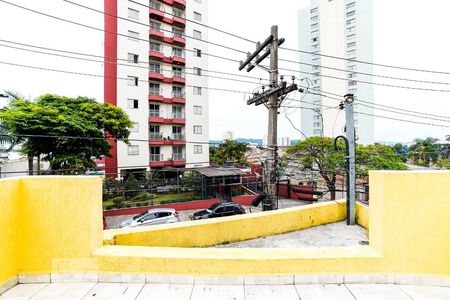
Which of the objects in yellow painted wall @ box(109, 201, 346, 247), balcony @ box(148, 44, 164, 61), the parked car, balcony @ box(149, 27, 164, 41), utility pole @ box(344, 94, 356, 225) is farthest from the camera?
balcony @ box(148, 44, 164, 61)

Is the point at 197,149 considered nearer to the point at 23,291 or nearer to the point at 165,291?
the point at 23,291

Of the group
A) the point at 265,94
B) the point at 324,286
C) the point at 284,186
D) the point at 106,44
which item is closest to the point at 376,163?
the point at 284,186

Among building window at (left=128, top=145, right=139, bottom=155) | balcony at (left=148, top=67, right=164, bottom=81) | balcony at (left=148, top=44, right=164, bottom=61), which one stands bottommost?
building window at (left=128, top=145, right=139, bottom=155)

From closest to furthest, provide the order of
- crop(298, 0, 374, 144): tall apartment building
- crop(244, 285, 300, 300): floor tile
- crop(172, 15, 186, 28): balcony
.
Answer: crop(244, 285, 300, 300): floor tile
crop(172, 15, 186, 28): balcony
crop(298, 0, 374, 144): tall apartment building

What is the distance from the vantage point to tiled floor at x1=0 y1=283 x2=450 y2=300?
277 centimetres

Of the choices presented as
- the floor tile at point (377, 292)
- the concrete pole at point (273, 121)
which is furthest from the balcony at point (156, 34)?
the floor tile at point (377, 292)

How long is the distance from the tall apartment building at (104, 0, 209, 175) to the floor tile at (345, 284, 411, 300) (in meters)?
20.0

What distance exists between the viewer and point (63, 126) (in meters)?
15.4

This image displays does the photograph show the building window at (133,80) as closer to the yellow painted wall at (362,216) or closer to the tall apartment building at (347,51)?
the yellow painted wall at (362,216)

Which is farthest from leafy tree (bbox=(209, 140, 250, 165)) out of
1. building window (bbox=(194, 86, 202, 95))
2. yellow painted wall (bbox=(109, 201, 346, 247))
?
yellow painted wall (bbox=(109, 201, 346, 247))

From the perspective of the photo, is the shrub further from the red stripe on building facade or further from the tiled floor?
the tiled floor

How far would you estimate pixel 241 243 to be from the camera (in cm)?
536

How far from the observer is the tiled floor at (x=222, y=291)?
2770 millimetres

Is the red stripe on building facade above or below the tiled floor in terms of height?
above
